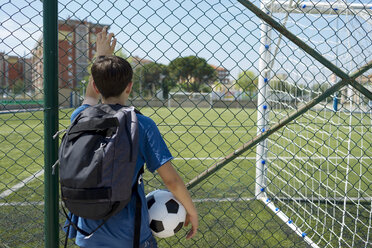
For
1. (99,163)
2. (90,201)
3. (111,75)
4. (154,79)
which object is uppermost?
(111,75)

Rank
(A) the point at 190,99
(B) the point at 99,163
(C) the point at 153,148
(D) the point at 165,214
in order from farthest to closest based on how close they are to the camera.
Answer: (A) the point at 190,99
(D) the point at 165,214
(C) the point at 153,148
(B) the point at 99,163

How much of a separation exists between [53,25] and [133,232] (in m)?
1.36

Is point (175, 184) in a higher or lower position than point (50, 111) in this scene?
lower

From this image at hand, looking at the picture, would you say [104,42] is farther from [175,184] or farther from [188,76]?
[188,76]

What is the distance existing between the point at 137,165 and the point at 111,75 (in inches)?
19.1

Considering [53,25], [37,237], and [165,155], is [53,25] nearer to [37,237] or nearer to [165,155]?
[165,155]

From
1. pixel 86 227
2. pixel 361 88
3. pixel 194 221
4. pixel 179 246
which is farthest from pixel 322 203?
pixel 86 227

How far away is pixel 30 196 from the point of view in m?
5.21

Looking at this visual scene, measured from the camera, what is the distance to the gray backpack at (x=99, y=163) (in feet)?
5.04

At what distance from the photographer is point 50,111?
7.10ft

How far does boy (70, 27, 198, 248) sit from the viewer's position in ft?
5.56

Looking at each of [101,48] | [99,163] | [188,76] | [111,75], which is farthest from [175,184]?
[188,76]

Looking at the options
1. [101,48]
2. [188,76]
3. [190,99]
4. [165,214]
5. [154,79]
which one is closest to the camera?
[165,214]

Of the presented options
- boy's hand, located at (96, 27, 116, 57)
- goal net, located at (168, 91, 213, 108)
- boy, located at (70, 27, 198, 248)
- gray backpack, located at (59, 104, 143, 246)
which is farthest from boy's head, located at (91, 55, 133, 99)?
goal net, located at (168, 91, 213, 108)
